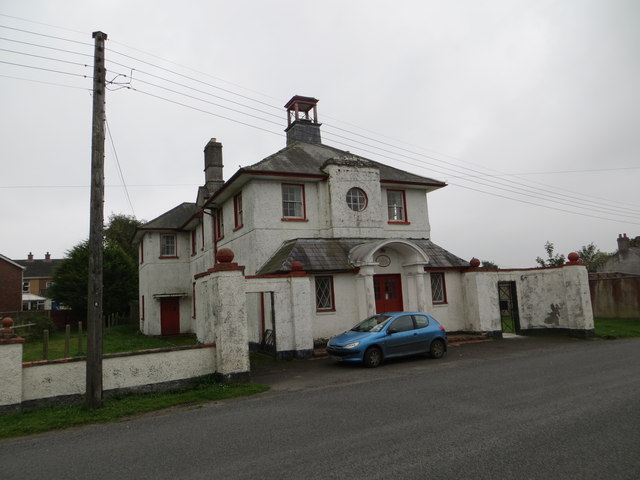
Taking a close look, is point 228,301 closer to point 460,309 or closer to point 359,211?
point 359,211

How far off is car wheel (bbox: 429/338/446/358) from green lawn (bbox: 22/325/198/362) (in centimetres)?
1054

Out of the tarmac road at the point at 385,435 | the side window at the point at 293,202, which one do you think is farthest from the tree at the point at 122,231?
the tarmac road at the point at 385,435

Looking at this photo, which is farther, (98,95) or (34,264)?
(34,264)

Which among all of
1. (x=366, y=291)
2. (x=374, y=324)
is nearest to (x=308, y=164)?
(x=366, y=291)

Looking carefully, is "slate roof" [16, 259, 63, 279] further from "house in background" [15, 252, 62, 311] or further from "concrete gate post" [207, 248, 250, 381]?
"concrete gate post" [207, 248, 250, 381]

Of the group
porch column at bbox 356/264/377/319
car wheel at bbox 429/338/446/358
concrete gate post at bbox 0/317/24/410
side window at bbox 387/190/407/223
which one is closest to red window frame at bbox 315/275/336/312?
porch column at bbox 356/264/377/319

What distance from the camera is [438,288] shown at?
18.4 m

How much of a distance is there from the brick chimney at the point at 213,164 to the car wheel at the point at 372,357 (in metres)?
15.0

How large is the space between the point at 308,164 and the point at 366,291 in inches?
234

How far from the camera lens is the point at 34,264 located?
6550 centimetres

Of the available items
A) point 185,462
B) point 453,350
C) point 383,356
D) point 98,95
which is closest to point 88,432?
point 185,462

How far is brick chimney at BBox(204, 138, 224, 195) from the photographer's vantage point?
24.4 metres

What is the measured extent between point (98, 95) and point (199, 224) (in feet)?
51.5

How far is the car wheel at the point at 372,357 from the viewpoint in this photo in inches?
488
